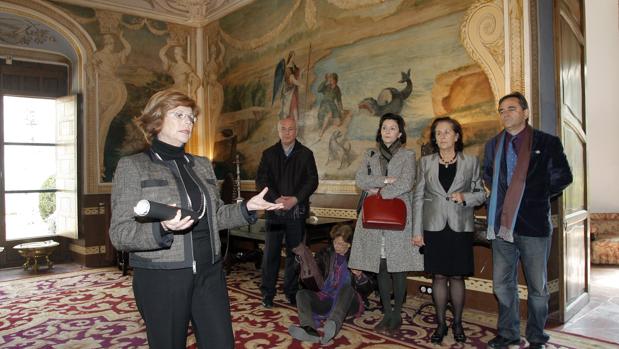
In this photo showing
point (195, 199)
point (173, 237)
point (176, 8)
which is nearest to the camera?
point (173, 237)

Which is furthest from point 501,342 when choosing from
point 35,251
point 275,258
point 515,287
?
point 35,251

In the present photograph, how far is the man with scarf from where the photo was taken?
3430 millimetres

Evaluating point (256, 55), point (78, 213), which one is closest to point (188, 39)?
point (256, 55)

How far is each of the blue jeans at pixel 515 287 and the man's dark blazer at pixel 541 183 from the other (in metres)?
0.10

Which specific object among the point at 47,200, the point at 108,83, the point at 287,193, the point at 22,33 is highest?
the point at 22,33

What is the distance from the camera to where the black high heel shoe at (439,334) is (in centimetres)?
370

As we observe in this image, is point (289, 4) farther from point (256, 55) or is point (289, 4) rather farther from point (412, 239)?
point (412, 239)

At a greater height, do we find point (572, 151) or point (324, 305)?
point (572, 151)

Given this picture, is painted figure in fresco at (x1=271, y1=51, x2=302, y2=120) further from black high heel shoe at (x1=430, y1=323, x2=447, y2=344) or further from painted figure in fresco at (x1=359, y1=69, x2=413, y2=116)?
black high heel shoe at (x1=430, y1=323, x2=447, y2=344)

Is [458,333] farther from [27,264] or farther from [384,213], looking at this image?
[27,264]

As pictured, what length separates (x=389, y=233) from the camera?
3.76m

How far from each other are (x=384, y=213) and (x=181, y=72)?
6.07 m

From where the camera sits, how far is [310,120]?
251 inches

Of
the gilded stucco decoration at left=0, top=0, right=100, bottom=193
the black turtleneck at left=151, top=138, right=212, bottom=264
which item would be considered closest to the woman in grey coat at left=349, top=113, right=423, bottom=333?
the black turtleneck at left=151, top=138, right=212, bottom=264
